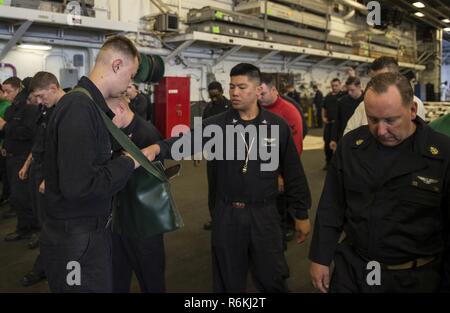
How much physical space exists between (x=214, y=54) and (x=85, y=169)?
9.34m

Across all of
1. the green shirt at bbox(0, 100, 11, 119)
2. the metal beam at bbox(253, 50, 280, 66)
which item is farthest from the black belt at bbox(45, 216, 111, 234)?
the metal beam at bbox(253, 50, 280, 66)

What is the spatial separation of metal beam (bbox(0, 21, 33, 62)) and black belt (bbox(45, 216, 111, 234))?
5.63 meters

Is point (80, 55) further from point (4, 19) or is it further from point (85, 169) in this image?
point (85, 169)

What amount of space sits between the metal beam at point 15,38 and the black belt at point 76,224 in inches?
222

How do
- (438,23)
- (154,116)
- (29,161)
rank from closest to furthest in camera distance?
1. (29,161)
2. (154,116)
3. (438,23)

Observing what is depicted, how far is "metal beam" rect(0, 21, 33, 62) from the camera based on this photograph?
6291 millimetres

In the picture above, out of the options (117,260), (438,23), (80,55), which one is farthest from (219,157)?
(438,23)

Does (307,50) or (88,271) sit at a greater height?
(307,50)

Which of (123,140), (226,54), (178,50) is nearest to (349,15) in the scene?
(226,54)

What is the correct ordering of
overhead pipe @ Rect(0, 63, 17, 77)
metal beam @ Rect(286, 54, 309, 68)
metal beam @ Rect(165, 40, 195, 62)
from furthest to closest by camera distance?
metal beam @ Rect(286, 54, 309, 68), metal beam @ Rect(165, 40, 195, 62), overhead pipe @ Rect(0, 63, 17, 77)

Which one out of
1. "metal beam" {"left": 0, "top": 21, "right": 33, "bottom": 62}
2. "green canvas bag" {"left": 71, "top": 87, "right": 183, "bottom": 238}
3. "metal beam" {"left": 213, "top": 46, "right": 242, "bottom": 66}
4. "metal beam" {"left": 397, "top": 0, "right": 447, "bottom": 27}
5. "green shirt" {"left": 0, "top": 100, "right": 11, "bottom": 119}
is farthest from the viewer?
"metal beam" {"left": 397, "top": 0, "right": 447, "bottom": 27}

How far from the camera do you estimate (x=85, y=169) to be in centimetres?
153

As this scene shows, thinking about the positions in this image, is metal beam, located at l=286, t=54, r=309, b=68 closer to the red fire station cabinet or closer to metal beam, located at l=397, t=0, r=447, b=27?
metal beam, located at l=397, t=0, r=447, b=27
